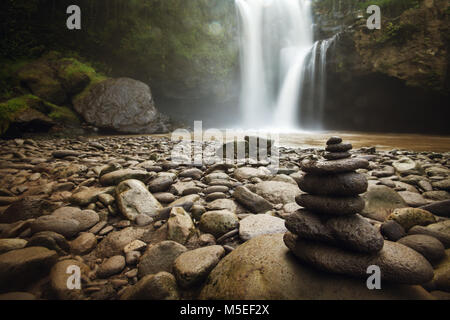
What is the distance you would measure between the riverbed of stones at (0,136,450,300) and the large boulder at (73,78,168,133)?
23.6 feet

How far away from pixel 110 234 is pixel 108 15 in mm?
14637

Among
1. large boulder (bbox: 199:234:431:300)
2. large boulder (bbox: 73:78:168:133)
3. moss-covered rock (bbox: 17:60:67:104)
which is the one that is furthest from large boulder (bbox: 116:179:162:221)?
moss-covered rock (bbox: 17:60:67:104)

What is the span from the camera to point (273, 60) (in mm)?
18812

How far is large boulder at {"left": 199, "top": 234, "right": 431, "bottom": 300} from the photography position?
0.97 m

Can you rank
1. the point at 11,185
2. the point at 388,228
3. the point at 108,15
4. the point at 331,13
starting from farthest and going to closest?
the point at 331,13 → the point at 108,15 → the point at 11,185 → the point at 388,228

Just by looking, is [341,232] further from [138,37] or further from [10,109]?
[138,37]

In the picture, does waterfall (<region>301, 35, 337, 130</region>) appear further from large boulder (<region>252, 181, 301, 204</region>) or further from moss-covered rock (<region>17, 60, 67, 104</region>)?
moss-covered rock (<region>17, 60, 67, 104</region>)

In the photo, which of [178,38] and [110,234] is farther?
[178,38]

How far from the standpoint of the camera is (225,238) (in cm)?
158

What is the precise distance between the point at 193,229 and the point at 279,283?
2.76ft

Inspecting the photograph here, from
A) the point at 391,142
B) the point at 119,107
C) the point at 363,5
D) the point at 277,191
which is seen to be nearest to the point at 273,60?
the point at 363,5

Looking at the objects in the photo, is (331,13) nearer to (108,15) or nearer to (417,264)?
(108,15)

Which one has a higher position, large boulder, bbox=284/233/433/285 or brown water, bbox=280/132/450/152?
brown water, bbox=280/132/450/152
